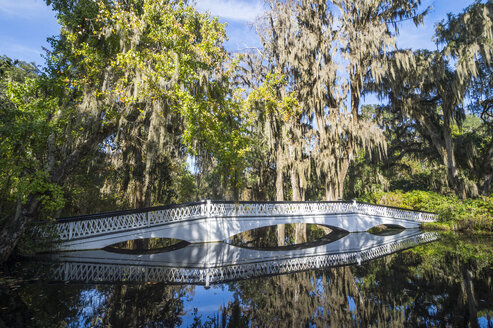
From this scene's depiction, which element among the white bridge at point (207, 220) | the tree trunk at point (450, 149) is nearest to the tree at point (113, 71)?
the white bridge at point (207, 220)

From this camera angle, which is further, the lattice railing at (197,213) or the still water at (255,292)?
the lattice railing at (197,213)

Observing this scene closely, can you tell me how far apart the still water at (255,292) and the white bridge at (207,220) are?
2.34 m

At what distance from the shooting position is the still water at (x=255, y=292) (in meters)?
3.40

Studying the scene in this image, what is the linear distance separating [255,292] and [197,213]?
763cm

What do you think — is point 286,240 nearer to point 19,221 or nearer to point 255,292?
point 255,292

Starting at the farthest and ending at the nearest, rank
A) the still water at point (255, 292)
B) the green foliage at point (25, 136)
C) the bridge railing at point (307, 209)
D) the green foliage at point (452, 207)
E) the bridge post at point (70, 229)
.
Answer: the green foliage at point (452, 207) → the bridge railing at point (307, 209) → the bridge post at point (70, 229) → the green foliage at point (25, 136) → the still water at point (255, 292)

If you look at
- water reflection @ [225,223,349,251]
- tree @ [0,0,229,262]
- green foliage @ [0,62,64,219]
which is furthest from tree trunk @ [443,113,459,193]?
green foliage @ [0,62,64,219]

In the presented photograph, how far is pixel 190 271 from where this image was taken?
626 cm

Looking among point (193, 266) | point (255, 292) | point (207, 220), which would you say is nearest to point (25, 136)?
point (193, 266)

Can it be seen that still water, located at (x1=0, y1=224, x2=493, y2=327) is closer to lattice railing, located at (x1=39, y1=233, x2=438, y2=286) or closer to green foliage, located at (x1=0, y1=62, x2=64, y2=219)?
lattice railing, located at (x1=39, y1=233, x2=438, y2=286)

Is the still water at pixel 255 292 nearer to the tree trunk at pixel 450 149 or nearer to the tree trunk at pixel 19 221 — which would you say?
the tree trunk at pixel 19 221

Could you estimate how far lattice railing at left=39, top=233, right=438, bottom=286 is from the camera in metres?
5.57

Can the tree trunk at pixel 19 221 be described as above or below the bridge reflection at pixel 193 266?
above

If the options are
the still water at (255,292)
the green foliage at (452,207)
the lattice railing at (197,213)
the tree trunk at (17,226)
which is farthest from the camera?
the green foliage at (452,207)
